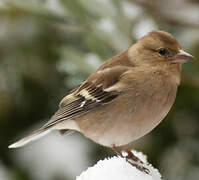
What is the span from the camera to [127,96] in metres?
2.87

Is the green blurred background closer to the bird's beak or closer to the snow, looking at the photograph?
the bird's beak

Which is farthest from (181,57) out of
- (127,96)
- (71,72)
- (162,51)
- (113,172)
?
(113,172)

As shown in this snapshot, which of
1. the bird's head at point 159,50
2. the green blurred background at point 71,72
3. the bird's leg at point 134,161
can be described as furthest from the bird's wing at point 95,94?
the bird's leg at point 134,161

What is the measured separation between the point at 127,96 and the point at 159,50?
0.34 m

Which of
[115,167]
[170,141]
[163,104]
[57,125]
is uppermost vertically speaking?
[115,167]

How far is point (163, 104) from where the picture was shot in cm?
277

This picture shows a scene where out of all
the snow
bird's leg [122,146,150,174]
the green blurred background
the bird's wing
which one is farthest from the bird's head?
the snow

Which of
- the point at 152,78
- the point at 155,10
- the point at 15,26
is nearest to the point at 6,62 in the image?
the point at 15,26

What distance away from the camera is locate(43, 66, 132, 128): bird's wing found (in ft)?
9.80

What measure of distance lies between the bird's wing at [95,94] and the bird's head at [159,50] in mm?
126

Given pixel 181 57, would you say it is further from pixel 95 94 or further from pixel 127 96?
pixel 95 94

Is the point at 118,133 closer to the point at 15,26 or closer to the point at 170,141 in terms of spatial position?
the point at 170,141

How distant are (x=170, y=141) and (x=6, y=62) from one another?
5.05 feet

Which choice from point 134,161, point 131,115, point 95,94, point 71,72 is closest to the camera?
point 134,161
